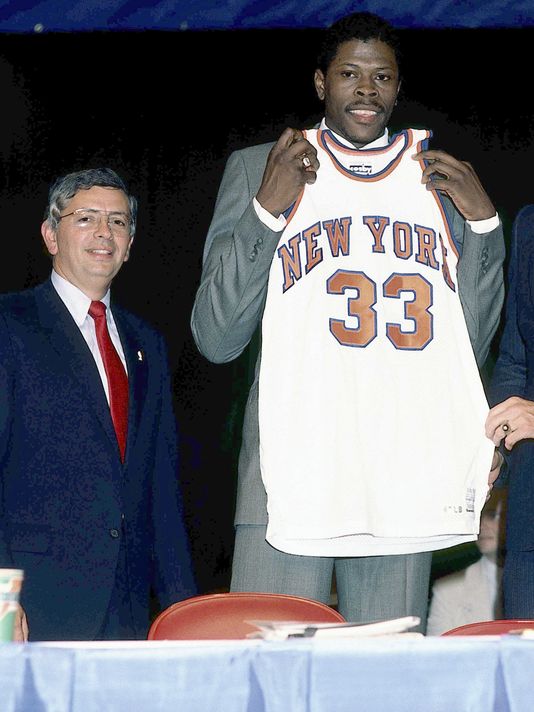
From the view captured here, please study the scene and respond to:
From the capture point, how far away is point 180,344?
15.0 ft

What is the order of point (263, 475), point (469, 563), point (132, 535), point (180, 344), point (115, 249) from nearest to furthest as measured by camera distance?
point (263, 475)
point (132, 535)
point (115, 249)
point (469, 563)
point (180, 344)

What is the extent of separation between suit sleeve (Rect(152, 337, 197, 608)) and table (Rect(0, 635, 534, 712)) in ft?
4.59

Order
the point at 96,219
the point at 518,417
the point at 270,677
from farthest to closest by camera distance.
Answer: the point at 96,219, the point at 518,417, the point at 270,677

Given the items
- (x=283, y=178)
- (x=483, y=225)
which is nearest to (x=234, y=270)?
(x=283, y=178)

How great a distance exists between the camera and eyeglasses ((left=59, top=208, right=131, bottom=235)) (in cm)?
327

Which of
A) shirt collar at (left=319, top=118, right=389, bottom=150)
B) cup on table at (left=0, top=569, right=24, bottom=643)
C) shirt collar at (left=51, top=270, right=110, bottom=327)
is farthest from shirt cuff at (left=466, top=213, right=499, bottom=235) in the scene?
cup on table at (left=0, top=569, right=24, bottom=643)

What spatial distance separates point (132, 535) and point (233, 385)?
164 cm

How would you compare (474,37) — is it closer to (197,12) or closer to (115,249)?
(197,12)

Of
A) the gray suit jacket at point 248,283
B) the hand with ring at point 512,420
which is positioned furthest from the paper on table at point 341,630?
the gray suit jacket at point 248,283

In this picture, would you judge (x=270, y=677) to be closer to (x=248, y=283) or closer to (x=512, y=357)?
(x=248, y=283)

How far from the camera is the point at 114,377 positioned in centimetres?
311

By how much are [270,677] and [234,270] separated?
1.31 metres

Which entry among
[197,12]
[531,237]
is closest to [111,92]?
[197,12]

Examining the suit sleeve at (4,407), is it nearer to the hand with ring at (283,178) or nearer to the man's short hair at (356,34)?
the hand with ring at (283,178)
